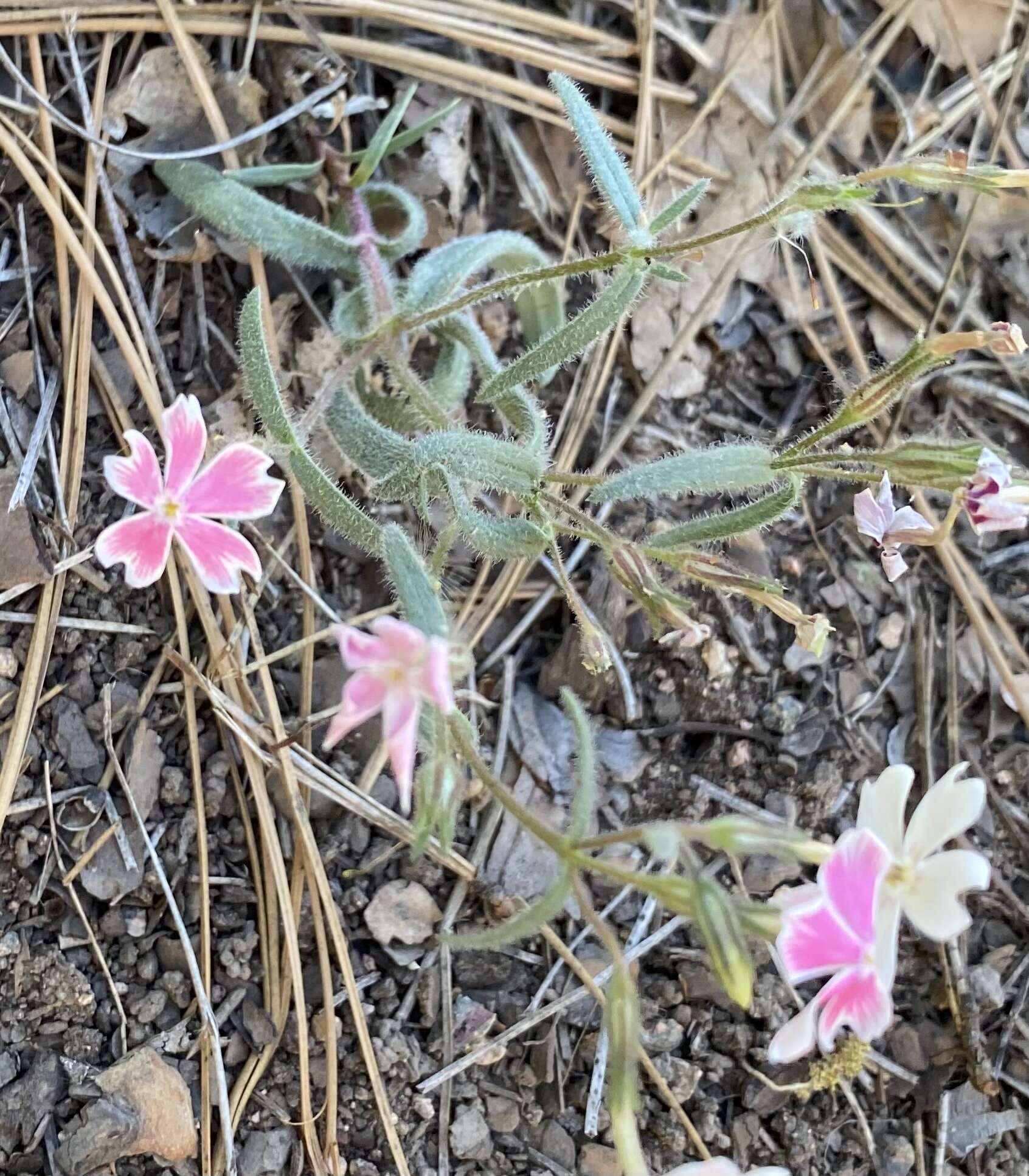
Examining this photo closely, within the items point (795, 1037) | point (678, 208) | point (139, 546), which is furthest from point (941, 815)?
point (139, 546)

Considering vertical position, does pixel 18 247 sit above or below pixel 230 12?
below

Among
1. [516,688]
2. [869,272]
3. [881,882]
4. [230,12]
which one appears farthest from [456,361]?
[881,882]

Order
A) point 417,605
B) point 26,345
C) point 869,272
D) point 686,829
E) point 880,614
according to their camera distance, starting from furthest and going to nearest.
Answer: point 869,272 → point 880,614 → point 26,345 → point 417,605 → point 686,829

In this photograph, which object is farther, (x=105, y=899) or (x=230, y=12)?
(x=230, y=12)

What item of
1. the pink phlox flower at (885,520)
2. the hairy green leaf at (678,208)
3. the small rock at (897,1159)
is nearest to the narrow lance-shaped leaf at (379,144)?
the hairy green leaf at (678,208)

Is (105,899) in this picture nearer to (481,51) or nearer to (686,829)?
(686,829)

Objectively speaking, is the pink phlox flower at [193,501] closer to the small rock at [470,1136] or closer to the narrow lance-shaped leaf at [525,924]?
the narrow lance-shaped leaf at [525,924]
